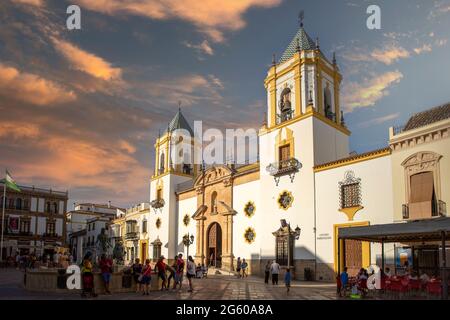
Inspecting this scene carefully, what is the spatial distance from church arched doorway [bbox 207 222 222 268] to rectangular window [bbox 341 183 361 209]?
13.1 meters

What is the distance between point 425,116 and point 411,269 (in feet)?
26.9

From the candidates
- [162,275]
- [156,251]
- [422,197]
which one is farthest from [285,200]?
[156,251]

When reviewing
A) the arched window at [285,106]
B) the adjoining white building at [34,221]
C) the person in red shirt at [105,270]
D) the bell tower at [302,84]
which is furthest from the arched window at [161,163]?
the person in red shirt at [105,270]

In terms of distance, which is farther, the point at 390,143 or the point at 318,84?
the point at 318,84

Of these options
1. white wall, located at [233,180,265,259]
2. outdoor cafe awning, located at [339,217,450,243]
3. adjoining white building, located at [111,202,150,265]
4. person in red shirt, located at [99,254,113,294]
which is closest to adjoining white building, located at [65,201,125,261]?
adjoining white building, located at [111,202,150,265]

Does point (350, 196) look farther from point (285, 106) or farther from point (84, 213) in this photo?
point (84, 213)

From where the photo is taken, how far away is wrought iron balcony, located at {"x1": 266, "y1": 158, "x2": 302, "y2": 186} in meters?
27.5

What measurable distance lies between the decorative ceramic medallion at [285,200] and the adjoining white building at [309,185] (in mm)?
66

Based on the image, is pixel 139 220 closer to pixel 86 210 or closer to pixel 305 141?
pixel 305 141

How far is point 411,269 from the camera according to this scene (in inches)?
770

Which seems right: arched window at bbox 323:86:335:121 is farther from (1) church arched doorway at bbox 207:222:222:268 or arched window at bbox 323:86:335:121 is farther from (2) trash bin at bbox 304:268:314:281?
(1) church arched doorway at bbox 207:222:222:268

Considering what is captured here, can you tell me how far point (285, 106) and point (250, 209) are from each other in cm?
798

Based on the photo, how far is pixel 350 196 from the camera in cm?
2436

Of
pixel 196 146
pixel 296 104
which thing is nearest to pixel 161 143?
pixel 196 146
